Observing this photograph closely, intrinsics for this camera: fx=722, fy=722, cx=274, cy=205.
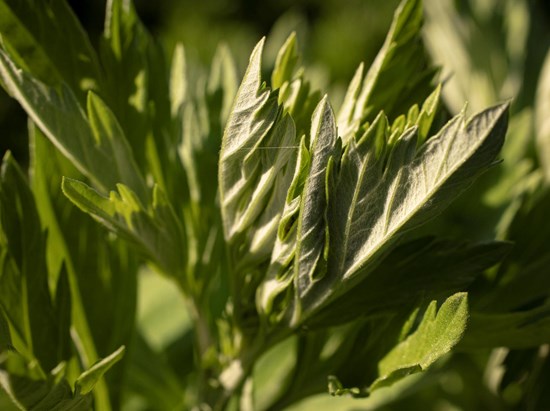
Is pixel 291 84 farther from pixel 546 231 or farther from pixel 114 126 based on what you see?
pixel 546 231

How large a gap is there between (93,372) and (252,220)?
15 cm

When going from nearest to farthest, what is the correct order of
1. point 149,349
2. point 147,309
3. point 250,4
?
point 149,349
point 147,309
point 250,4

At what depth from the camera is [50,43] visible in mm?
561

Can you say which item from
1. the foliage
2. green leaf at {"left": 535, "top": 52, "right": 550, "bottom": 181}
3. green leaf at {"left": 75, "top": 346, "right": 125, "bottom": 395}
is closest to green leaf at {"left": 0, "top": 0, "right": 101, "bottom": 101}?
the foliage

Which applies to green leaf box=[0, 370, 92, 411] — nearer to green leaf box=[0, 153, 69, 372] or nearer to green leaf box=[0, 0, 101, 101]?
green leaf box=[0, 153, 69, 372]

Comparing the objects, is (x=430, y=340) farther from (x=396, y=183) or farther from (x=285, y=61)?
(x=285, y=61)

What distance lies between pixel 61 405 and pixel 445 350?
0.78ft

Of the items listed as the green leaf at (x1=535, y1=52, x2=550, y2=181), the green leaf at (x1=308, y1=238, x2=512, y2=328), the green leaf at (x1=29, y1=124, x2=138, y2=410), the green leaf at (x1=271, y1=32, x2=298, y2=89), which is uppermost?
the green leaf at (x1=271, y1=32, x2=298, y2=89)

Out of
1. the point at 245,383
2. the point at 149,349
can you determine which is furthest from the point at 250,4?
the point at 245,383

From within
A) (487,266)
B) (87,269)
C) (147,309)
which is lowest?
(147,309)

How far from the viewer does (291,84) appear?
1.78ft

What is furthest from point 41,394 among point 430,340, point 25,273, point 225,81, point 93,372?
point 225,81

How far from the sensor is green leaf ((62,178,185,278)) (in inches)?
18.7

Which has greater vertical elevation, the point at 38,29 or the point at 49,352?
the point at 38,29
